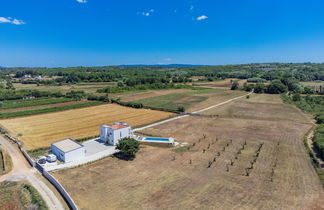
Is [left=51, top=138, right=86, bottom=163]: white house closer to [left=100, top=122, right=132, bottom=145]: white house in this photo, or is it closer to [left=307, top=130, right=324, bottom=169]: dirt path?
[left=100, top=122, right=132, bottom=145]: white house

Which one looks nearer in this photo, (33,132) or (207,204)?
(207,204)

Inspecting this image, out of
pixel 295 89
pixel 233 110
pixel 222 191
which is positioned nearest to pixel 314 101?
pixel 295 89

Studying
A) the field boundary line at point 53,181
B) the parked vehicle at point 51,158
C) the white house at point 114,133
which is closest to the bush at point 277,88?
the white house at point 114,133

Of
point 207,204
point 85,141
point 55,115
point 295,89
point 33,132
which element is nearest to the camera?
point 207,204

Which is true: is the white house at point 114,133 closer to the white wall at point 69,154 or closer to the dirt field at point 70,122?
the white wall at point 69,154

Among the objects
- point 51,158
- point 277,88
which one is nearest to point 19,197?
point 51,158

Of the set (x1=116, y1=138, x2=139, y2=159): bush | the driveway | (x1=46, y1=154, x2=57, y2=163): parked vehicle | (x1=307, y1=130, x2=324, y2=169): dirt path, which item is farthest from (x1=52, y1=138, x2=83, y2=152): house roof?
(x1=307, y1=130, x2=324, y2=169): dirt path

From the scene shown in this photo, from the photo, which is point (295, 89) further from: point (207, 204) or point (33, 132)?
point (33, 132)
